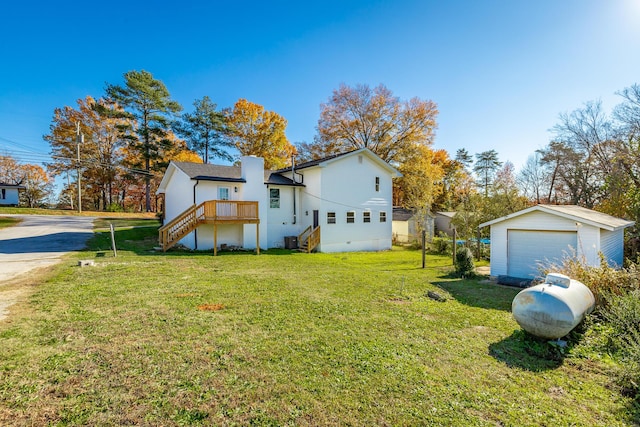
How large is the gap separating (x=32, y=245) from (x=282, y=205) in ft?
40.8

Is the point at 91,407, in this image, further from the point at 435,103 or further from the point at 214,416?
the point at 435,103

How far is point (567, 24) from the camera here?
10180 millimetres

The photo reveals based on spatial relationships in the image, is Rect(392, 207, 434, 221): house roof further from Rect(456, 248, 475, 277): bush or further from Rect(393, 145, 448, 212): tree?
Rect(456, 248, 475, 277): bush

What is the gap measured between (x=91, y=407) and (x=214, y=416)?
133 centimetres

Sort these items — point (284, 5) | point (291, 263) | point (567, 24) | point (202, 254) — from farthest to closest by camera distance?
point (202, 254)
point (291, 263)
point (284, 5)
point (567, 24)

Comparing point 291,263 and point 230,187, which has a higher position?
point 230,187

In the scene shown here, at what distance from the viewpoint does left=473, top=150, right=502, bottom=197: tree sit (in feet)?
141

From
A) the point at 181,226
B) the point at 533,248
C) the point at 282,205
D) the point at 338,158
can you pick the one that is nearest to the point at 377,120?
the point at 338,158

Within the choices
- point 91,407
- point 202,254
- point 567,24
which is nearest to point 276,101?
point 202,254

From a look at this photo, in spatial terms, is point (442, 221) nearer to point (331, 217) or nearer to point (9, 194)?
point (331, 217)

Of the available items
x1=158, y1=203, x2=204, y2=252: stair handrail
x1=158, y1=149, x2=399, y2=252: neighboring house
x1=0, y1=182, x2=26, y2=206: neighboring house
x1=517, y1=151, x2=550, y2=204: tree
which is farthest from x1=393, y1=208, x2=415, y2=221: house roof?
x1=0, y1=182, x2=26, y2=206: neighboring house

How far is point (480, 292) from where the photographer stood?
9062mm

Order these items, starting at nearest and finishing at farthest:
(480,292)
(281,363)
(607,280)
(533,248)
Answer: (281,363)
(607,280)
(480,292)
(533,248)

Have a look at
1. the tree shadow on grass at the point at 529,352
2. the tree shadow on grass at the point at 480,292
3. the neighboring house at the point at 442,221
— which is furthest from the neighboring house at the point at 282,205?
the neighboring house at the point at 442,221
